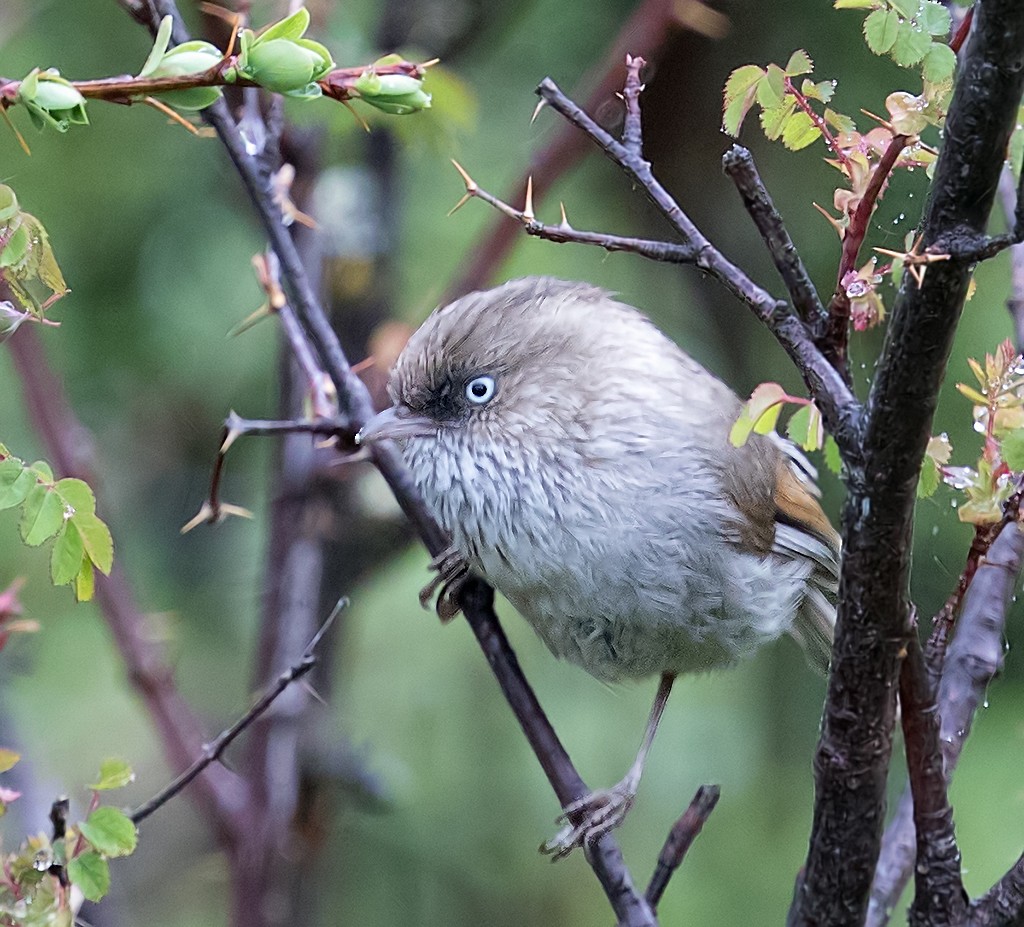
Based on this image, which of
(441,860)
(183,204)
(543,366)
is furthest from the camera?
(441,860)

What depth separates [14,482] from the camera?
139 centimetres

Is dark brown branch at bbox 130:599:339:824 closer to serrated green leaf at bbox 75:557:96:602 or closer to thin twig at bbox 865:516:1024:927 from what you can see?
serrated green leaf at bbox 75:557:96:602

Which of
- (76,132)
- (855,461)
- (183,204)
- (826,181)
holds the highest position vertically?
(76,132)

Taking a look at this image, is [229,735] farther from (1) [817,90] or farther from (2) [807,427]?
(1) [817,90]

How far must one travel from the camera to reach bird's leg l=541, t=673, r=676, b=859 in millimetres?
2193

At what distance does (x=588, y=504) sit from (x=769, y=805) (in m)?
2.22

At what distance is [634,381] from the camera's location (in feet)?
8.54

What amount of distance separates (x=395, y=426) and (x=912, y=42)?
4.16 ft

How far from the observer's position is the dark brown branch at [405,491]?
2.04 meters

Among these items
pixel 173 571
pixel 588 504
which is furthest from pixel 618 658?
pixel 173 571

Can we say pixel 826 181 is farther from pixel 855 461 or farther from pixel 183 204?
pixel 183 204

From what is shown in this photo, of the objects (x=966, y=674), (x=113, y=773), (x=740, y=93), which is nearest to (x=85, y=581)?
(x=113, y=773)

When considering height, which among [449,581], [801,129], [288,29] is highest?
[288,29]

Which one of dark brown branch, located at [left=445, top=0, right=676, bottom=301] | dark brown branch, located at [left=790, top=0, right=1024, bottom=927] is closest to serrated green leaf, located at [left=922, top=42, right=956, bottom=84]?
dark brown branch, located at [left=790, top=0, right=1024, bottom=927]
